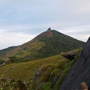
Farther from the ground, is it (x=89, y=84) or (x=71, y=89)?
(x=89, y=84)

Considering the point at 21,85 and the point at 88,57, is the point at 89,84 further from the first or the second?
the point at 21,85

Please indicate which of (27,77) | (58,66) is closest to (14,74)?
(27,77)

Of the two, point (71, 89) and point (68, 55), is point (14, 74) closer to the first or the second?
point (68, 55)

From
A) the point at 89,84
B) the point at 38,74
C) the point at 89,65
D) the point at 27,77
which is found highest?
the point at 89,65

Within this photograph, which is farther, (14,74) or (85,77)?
(14,74)

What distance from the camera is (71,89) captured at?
57.3 ft

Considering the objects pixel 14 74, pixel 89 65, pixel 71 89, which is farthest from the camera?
pixel 14 74

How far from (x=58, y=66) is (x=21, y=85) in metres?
8.96

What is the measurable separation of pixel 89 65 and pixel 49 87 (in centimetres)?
1278

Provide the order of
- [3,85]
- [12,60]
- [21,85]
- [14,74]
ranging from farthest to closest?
[12,60]
[14,74]
[21,85]
[3,85]

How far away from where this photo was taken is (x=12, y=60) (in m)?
165

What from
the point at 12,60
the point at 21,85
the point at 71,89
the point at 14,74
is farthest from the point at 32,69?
the point at 71,89

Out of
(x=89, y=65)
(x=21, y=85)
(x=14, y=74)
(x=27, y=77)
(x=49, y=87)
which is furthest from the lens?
(x=14, y=74)

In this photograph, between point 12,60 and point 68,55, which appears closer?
point 68,55
